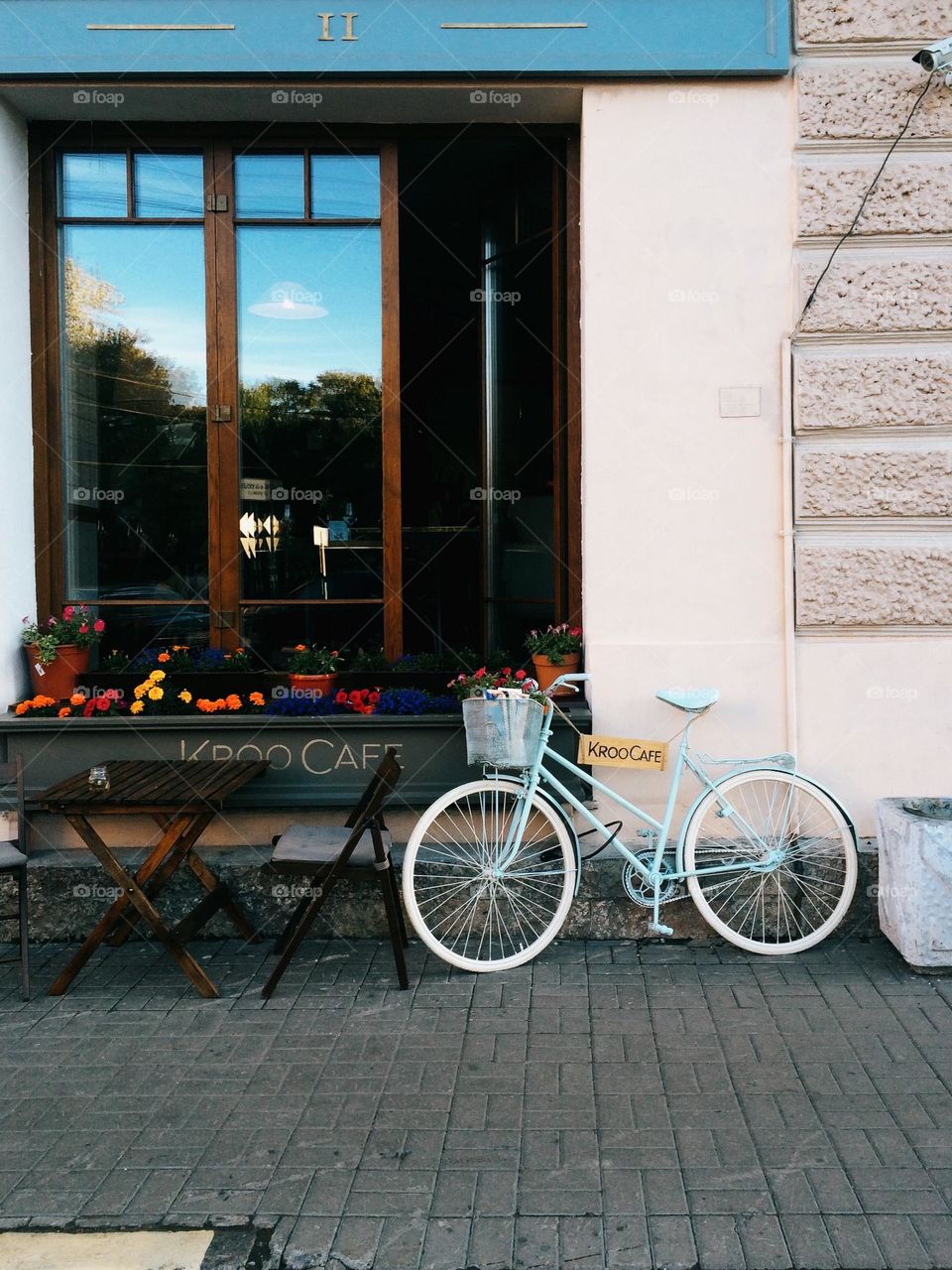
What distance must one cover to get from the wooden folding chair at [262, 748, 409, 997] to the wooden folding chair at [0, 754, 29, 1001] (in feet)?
3.33

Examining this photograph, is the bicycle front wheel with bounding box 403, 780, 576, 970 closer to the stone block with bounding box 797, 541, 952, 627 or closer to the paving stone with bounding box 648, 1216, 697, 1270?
the stone block with bounding box 797, 541, 952, 627

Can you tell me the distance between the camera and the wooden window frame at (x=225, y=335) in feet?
20.3

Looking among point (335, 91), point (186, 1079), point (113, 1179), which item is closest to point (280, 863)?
point (186, 1079)

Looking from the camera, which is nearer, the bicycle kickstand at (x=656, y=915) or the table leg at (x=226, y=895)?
the bicycle kickstand at (x=656, y=915)

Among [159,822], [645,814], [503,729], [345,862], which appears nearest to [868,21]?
[503,729]

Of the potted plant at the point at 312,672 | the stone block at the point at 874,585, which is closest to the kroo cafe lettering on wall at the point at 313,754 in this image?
the potted plant at the point at 312,672

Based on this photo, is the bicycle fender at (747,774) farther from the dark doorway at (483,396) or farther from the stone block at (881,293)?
the stone block at (881,293)

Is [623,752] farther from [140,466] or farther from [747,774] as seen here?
[140,466]

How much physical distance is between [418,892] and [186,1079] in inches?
59.0

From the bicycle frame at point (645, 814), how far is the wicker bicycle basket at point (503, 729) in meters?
0.10

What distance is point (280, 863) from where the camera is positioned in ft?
16.0

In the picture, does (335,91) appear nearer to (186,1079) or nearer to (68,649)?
(68,649)

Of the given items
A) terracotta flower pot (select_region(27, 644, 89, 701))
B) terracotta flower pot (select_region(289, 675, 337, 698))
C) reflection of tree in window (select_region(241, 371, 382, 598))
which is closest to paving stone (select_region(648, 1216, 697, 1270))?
terracotta flower pot (select_region(289, 675, 337, 698))

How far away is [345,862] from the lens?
4.88 m
